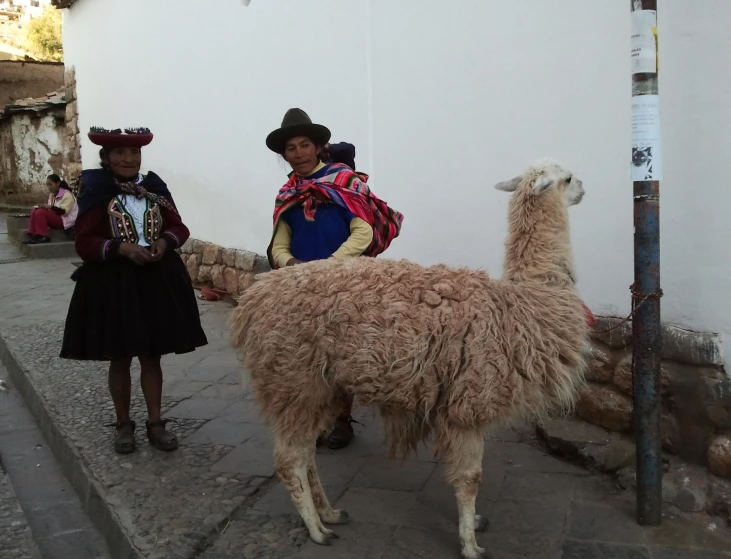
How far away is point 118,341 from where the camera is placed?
3654 millimetres

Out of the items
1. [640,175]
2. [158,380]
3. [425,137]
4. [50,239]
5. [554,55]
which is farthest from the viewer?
[50,239]

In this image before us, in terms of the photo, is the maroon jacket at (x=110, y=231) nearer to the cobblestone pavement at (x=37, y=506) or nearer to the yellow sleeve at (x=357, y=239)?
the yellow sleeve at (x=357, y=239)

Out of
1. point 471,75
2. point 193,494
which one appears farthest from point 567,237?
point 193,494

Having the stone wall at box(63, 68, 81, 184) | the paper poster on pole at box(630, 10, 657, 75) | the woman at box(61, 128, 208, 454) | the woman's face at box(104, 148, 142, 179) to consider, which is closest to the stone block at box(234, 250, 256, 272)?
the woman at box(61, 128, 208, 454)

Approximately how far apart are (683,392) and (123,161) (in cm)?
301

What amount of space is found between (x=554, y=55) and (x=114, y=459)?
318 cm

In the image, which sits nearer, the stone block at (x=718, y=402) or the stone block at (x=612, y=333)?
the stone block at (x=718, y=402)

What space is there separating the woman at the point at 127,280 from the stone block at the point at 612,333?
2.20m

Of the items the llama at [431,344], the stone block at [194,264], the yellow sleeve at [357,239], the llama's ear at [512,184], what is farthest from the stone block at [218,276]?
the llama's ear at [512,184]

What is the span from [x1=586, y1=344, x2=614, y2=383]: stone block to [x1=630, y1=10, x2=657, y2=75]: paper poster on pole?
1.45 metres

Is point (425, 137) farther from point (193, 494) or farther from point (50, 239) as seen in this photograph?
point (50, 239)

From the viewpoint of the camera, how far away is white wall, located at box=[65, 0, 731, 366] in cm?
298

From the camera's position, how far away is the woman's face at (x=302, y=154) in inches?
132

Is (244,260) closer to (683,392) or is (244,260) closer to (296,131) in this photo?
(296,131)
